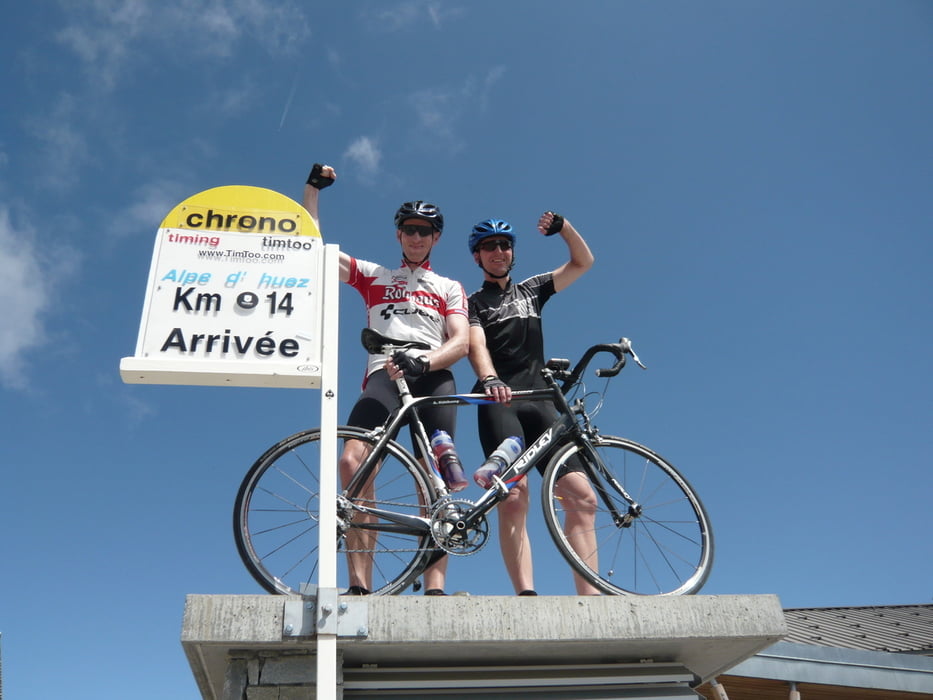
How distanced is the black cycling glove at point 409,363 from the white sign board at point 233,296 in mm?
869

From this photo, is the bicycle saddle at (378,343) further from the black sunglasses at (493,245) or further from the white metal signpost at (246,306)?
the black sunglasses at (493,245)

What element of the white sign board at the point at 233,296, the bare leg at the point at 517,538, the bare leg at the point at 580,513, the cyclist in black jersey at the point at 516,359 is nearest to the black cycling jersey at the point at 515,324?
the cyclist in black jersey at the point at 516,359

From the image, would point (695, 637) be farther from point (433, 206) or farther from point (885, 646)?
point (885, 646)

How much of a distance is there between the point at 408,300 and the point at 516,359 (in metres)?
0.81

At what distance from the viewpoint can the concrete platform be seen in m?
3.38

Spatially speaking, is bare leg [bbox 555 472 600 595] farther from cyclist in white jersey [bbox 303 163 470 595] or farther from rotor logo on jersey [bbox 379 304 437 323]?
rotor logo on jersey [bbox 379 304 437 323]

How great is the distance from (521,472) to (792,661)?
10.9 ft

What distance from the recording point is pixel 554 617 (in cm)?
368

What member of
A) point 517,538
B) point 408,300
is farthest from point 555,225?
point 517,538

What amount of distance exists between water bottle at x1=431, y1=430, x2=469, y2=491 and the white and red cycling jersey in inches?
25.6

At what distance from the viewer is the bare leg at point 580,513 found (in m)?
4.63

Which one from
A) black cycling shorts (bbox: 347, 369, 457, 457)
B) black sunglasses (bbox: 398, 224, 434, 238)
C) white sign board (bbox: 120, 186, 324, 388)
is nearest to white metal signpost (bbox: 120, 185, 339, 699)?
white sign board (bbox: 120, 186, 324, 388)

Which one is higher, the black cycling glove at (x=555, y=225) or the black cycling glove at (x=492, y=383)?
the black cycling glove at (x=555, y=225)

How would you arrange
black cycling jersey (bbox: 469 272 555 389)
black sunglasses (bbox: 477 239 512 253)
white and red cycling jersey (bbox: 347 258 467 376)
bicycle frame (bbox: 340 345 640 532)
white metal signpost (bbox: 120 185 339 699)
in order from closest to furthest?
white metal signpost (bbox: 120 185 339 699) < bicycle frame (bbox: 340 345 640 532) < white and red cycling jersey (bbox: 347 258 467 376) < black cycling jersey (bbox: 469 272 555 389) < black sunglasses (bbox: 477 239 512 253)
